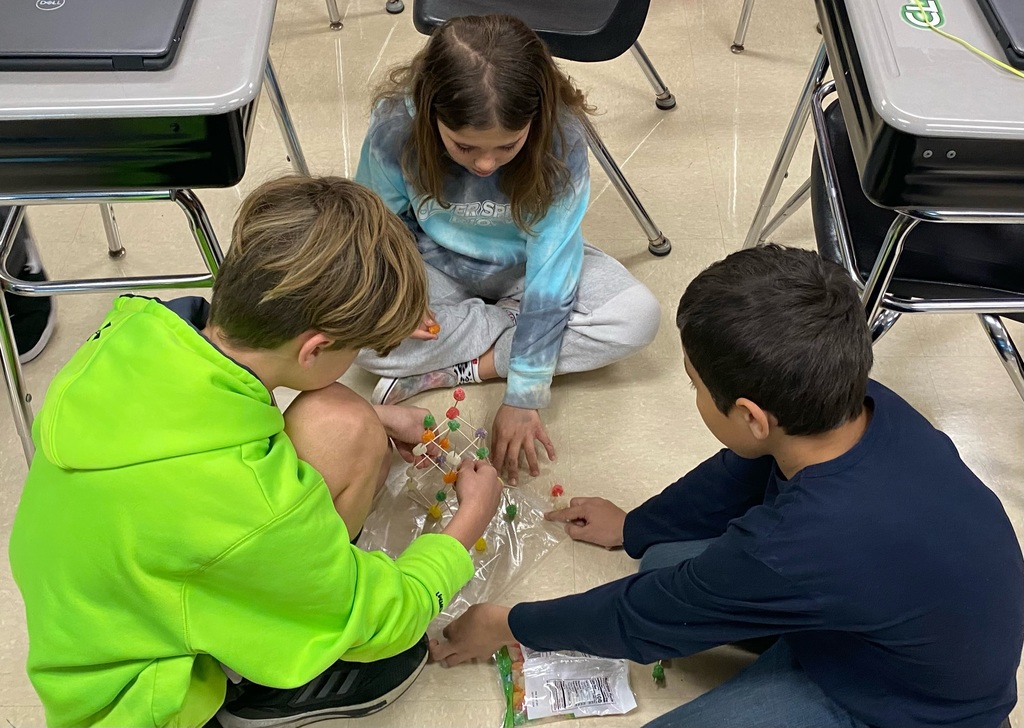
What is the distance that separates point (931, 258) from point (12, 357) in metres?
1.15

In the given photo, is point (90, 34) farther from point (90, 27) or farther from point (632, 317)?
point (632, 317)

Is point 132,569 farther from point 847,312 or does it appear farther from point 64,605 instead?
point 847,312

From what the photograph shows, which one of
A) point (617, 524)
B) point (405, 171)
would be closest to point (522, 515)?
point (617, 524)

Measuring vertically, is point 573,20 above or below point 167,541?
above

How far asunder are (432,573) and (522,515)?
13.1 inches

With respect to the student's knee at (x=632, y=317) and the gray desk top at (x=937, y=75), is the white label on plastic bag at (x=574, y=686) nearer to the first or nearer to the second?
the student's knee at (x=632, y=317)

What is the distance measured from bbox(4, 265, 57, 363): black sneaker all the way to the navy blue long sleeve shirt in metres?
1.04

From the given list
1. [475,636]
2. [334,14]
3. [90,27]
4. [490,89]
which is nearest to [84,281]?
[90,27]

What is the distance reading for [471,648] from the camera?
1145 mm

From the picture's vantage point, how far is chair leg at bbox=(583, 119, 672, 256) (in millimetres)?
1467

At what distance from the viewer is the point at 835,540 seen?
2.68ft

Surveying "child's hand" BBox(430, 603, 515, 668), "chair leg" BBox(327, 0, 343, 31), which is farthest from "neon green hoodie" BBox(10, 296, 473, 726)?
"chair leg" BBox(327, 0, 343, 31)

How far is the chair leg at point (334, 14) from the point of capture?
2.08 metres

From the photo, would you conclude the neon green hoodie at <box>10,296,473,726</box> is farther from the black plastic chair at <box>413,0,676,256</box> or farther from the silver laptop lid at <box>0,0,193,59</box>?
the black plastic chair at <box>413,0,676,256</box>
